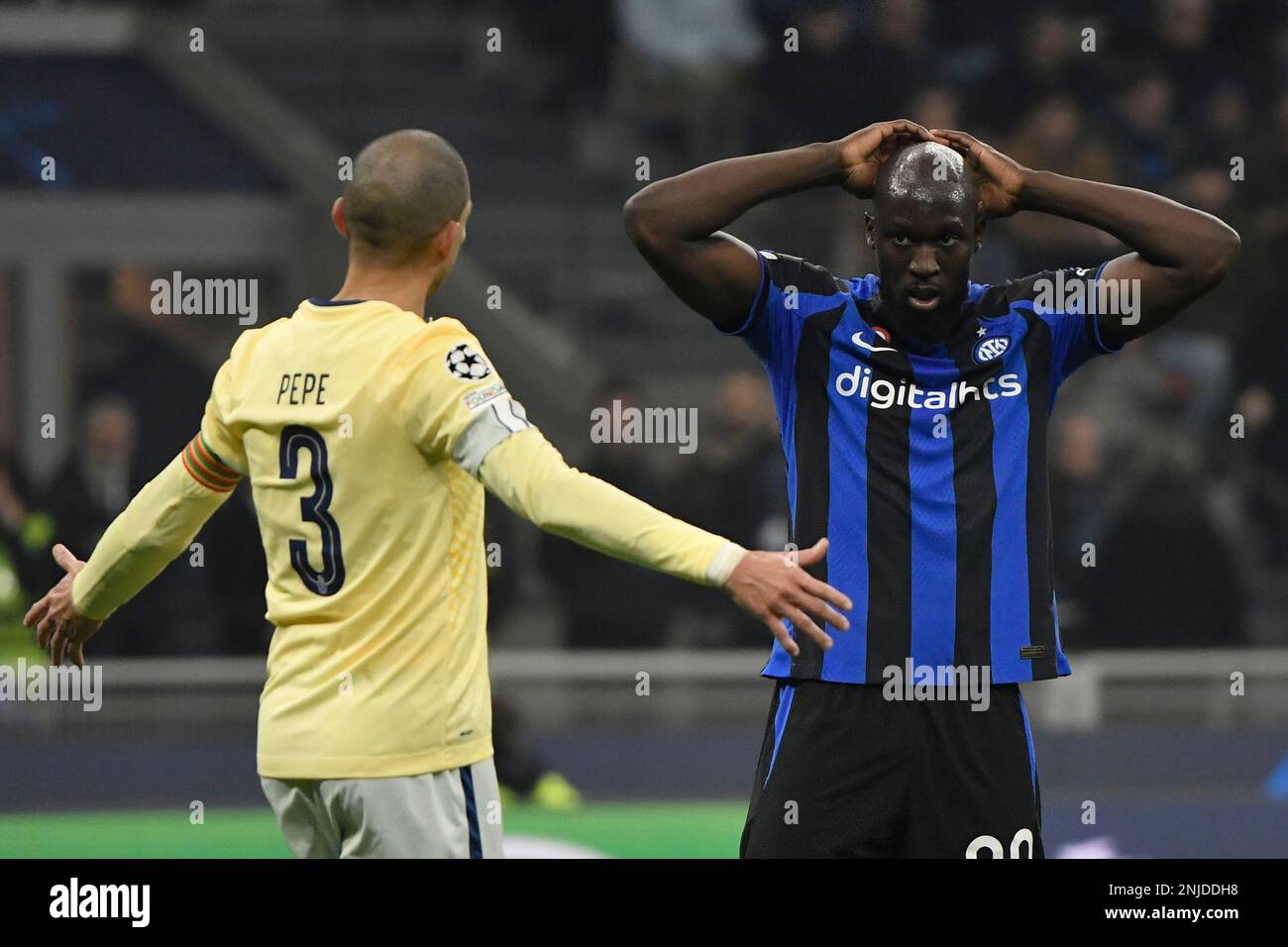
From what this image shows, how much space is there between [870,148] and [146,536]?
5.14ft

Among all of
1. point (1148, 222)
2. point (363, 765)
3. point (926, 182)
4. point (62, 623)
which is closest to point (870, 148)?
point (926, 182)

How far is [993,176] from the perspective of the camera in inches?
154

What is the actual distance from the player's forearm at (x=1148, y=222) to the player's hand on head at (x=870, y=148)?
9.5 inches

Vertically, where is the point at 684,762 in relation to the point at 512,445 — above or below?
below

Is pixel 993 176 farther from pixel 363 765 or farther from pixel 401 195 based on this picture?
pixel 363 765

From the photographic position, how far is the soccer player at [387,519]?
3.28 m

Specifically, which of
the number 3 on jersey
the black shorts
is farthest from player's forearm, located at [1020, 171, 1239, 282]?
the number 3 on jersey

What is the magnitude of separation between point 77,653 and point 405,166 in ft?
3.93

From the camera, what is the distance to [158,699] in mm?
8375

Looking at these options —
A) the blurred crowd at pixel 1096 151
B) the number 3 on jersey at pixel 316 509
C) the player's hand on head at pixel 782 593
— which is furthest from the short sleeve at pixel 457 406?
the blurred crowd at pixel 1096 151

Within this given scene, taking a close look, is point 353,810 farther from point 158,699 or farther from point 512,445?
point 158,699

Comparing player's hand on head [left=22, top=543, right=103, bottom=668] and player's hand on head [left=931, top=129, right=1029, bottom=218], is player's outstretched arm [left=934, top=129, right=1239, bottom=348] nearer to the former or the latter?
player's hand on head [left=931, top=129, right=1029, bottom=218]

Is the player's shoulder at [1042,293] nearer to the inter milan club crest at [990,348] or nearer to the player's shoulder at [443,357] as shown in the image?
the inter milan club crest at [990,348]
